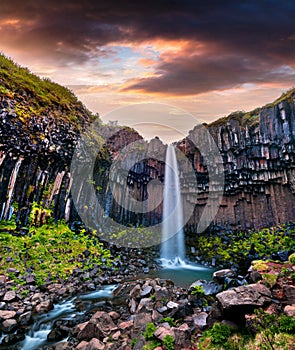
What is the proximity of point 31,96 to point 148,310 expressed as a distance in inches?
615

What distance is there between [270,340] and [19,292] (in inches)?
362

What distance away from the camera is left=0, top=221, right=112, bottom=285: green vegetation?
11312 mm

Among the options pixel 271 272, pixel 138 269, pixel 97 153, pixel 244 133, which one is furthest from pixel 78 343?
pixel 244 133

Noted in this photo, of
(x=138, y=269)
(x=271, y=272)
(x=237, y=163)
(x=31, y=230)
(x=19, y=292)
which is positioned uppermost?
(x=237, y=163)

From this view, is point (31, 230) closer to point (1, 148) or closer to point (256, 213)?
point (1, 148)

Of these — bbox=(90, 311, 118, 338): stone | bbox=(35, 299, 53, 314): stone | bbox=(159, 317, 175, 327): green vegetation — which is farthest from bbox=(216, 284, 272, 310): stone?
bbox=(35, 299, 53, 314): stone

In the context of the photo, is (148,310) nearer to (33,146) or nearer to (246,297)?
(246,297)

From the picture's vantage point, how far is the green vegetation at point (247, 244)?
56.5 feet

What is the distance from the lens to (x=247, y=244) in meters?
18.9

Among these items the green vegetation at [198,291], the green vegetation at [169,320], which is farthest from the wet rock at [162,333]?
the green vegetation at [198,291]

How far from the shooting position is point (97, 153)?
19922 mm

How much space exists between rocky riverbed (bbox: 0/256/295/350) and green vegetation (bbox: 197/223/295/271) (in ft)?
Answer: 33.1

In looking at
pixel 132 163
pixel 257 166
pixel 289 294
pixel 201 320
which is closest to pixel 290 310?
pixel 289 294

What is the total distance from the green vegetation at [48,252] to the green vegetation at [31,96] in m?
6.83
